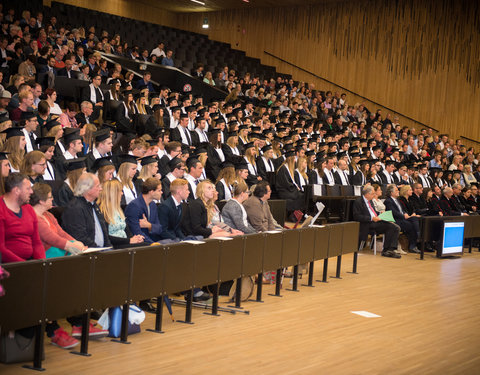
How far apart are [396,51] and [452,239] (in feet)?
39.3

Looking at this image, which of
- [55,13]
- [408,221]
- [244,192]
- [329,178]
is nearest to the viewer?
[244,192]

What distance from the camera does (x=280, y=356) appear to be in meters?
4.49

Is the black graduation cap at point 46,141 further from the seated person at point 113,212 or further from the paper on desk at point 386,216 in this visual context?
the paper on desk at point 386,216

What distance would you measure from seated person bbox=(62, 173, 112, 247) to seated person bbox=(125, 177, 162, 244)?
2.41 feet

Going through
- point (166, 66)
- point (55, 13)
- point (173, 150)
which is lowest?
point (173, 150)

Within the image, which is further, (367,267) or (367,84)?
(367,84)

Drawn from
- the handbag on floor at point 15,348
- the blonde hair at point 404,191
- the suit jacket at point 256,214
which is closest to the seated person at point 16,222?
the handbag on floor at point 15,348

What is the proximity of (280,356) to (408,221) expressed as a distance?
21.7ft

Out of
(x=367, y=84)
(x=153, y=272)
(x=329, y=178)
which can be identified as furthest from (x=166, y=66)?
(x=153, y=272)

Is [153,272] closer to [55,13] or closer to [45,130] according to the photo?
[45,130]

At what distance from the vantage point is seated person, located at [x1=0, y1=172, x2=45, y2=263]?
13.0ft

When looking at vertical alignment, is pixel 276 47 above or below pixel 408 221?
above

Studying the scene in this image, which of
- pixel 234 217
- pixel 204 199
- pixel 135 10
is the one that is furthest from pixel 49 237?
pixel 135 10

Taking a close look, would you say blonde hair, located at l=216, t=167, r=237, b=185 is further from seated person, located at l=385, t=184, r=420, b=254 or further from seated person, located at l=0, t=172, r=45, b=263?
seated person, located at l=0, t=172, r=45, b=263
